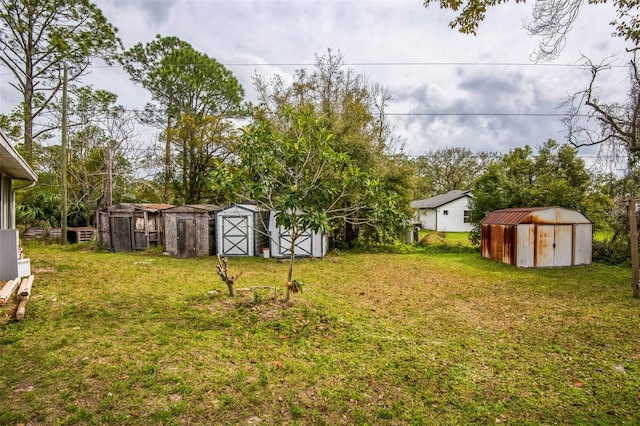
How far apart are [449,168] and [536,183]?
24.2 meters

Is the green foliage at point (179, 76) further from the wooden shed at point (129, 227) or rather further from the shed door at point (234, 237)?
the shed door at point (234, 237)

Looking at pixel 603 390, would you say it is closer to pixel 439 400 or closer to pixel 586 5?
Answer: pixel 439 400

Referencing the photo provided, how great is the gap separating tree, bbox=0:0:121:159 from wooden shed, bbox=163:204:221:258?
830cm

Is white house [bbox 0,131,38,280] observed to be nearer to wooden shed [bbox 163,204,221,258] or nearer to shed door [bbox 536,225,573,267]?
wooden shed [bbox 163,204,221,258]

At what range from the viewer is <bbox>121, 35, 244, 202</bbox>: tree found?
1806cm

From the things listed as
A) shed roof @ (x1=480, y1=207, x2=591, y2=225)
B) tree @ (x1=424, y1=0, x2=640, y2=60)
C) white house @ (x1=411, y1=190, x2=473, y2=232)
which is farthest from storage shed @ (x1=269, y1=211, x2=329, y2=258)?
white house @ (x1=411, y1=190, x2=473, y2=232)

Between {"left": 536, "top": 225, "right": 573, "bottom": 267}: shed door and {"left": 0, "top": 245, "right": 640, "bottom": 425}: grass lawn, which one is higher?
{"left": 536, "top": 225, "right": 573, "bottom": 267}: shed door

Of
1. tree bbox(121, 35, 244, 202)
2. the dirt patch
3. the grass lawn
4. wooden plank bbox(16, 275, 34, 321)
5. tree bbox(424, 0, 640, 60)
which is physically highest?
tree bbox(121, 35, 244, 202)

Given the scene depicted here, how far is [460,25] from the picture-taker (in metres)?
3.90

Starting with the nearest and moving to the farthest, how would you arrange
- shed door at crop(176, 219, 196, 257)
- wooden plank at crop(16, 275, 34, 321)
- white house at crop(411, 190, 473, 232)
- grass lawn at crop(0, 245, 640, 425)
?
grass lawn at crop(0, 245, 640, 425), wooden plank at crop(16, 275, 34, 321), shed door at crop(176, 219, 196, 257), white house at crop(411, 190, 473, 232)

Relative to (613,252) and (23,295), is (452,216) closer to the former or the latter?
(613,252)

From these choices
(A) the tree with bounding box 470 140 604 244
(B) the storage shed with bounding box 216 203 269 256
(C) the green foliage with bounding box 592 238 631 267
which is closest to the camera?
(C) the green foliage with bounding box 592 238 631 267

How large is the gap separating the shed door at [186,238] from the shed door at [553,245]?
38.6 ft

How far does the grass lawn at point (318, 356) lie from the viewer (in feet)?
8.95
